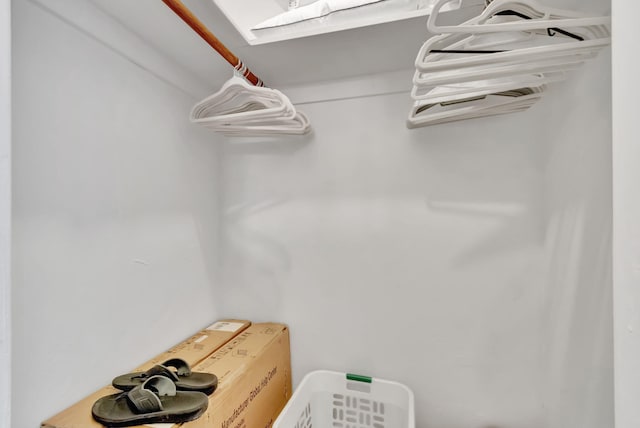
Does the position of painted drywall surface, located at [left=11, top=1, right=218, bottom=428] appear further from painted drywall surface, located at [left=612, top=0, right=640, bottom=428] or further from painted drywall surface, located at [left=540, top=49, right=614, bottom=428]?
painted drywall surface, located at [left=540, top=49, right=614, bottom=428]

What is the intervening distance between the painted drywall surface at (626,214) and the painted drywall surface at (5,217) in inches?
35.7

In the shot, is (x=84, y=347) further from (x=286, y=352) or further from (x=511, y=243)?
(x=511, y=243)

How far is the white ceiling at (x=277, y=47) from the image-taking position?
909 millimetres

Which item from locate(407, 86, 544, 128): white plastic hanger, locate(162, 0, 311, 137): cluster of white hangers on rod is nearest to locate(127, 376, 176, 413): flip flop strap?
locate(162, 0, 311, 137): cluster of white hangers on rod

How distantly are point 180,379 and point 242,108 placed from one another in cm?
93

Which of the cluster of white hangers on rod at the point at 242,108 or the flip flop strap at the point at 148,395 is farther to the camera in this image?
the cluster of white hangers on rod at the point at 242,108

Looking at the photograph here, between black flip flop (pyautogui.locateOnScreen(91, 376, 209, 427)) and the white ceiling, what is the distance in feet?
3.51

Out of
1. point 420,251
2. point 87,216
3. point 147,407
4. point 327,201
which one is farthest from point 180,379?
point 420,251

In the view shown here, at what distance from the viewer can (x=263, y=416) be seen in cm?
109

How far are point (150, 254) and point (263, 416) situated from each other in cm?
73

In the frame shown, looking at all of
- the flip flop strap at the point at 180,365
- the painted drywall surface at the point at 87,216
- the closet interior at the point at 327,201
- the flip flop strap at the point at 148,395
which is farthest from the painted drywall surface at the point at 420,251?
the flip flop strap at the point at 148,395

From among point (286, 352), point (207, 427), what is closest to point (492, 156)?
point (286, 352)

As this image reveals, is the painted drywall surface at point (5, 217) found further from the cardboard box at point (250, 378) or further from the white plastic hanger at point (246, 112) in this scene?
the white plastic hanger at point (246, 112)

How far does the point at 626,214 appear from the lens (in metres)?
0.42
